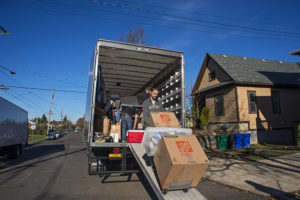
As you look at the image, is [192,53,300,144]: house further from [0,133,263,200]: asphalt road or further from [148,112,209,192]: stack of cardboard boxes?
[148,112,209,192]: stack of cardboard boxes

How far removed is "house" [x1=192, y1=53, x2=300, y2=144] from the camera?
14.4 m

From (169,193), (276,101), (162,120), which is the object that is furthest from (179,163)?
(276,101)

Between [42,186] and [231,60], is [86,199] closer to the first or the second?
[42,186]

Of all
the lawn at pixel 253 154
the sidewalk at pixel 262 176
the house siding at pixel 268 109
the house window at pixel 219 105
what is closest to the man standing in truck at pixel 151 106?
the sidewalk at pixel 262 176

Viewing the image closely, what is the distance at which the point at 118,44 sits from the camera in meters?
5.43

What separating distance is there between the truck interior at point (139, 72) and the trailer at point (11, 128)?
583cm

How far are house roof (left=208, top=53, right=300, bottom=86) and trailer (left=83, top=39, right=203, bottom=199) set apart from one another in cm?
940

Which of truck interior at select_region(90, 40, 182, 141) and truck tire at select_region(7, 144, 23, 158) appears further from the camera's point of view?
truck tire at select_region(7, 144, 23, 158)

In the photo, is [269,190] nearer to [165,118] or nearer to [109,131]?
[165,118]

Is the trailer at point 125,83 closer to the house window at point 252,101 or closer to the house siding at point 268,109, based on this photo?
the house siding at point 268,109

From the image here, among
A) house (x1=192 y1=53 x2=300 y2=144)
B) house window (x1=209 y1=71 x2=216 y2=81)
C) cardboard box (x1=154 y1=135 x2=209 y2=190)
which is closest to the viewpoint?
cardboard box (x1=154 y1=135 x2=209 y2=190)

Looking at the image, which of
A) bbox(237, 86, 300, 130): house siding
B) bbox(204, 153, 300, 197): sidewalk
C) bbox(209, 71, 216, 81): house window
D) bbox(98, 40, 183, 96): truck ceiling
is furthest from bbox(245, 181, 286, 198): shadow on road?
A: bbox(209, 71, 216, 81): house window

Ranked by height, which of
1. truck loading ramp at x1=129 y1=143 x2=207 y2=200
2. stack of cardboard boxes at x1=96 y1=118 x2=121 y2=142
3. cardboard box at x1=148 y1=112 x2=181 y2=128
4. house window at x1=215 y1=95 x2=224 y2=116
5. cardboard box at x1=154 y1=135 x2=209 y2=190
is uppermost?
house window at x1=215 y1=95 x2=224 y2=116

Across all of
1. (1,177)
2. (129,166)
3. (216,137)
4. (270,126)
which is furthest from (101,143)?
(270,126)
